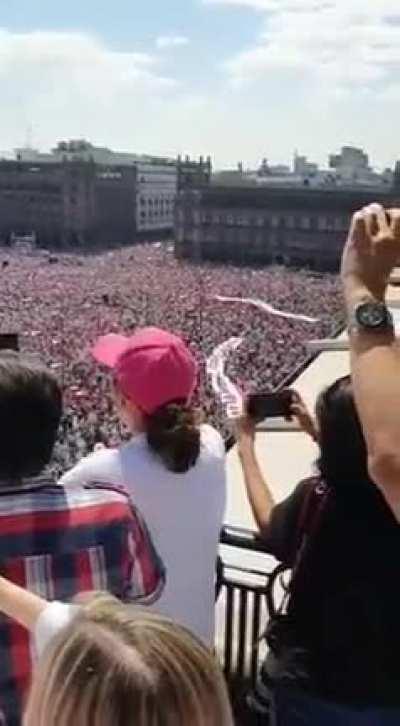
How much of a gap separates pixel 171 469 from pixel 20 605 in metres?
0.76

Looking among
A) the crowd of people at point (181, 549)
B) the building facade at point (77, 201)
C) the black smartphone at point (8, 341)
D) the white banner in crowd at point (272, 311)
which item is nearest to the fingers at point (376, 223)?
the crowd of people at point (181, 549)

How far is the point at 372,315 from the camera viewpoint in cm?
136

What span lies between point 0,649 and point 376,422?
2.08 ft

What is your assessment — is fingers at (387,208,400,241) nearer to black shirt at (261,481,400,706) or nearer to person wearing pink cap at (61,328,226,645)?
black shirt at (261,481,400,706)

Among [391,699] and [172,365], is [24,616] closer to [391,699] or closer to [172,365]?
[391,699]

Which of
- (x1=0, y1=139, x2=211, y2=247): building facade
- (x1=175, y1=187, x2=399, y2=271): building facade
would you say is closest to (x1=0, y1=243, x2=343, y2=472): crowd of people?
(x1=175, y1=187, x2=399, y2=271): building facade

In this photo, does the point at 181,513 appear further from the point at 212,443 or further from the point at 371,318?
the point at 371,318

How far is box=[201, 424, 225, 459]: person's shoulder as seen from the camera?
2.20 metres

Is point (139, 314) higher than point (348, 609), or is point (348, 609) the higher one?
point (348, 609)

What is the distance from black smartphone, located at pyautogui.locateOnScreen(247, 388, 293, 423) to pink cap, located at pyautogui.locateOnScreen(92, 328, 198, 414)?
0.47 ft

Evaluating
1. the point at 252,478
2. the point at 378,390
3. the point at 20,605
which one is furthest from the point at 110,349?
the point at 378,390

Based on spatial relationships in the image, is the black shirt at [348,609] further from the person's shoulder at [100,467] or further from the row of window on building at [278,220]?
the row of window on building at [278,220]

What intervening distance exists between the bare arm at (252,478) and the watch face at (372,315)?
0.68m

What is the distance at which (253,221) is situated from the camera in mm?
49844
